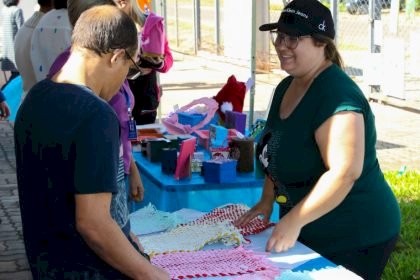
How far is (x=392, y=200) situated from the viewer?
2.70 m

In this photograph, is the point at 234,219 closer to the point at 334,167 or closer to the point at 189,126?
the point at 334,167

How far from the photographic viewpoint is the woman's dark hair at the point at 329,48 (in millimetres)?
2574

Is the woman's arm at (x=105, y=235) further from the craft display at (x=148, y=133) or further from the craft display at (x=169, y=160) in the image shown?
the craft display at (x=148, y=133)

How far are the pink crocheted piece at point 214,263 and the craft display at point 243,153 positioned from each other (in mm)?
1171

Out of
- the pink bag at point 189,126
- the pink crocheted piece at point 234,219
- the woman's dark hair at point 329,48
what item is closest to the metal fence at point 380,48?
the pink bag at point 189,126

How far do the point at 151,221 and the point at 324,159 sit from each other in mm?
845

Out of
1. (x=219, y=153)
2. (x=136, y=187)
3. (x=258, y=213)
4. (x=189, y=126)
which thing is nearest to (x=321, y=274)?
(x=258, y=213)

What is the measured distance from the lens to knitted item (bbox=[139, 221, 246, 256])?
8.84 ft

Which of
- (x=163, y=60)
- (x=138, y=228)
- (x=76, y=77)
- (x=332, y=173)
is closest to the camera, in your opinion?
Result: (x=76, y=77)

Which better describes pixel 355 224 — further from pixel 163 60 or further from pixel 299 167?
pixel 163 60

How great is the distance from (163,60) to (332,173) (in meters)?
2.75

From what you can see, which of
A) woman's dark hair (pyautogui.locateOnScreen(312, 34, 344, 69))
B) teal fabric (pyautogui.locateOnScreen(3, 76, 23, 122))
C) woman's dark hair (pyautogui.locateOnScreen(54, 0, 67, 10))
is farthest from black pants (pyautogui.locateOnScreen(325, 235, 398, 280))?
teal fabric (pyautogui.locateOnScreen(3, 76, 23, 122))

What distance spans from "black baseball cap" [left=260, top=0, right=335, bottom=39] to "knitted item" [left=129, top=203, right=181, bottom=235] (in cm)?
88

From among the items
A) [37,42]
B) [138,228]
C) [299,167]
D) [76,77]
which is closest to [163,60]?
[37,42]
